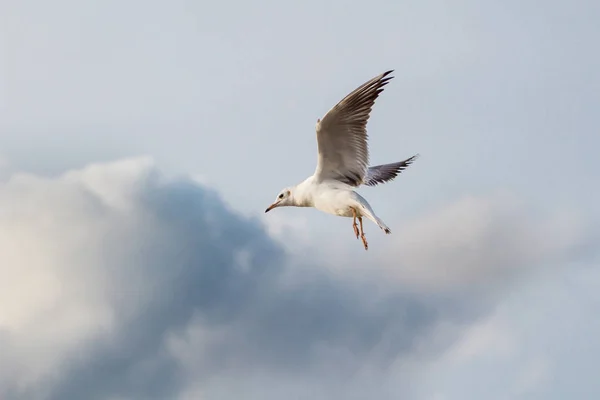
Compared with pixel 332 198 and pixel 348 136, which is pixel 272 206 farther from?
pixel 348 136

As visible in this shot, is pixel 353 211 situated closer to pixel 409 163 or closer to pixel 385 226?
pixel 385 226

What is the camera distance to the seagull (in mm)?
25328

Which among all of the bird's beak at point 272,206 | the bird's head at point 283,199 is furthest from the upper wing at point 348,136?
the bird's beak at point 272,206

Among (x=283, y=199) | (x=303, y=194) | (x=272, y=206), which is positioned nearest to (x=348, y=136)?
(x=303, y=194)

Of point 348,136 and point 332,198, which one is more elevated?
point 348,136

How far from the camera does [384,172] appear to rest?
111 feet

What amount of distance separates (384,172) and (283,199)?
19.0 feet

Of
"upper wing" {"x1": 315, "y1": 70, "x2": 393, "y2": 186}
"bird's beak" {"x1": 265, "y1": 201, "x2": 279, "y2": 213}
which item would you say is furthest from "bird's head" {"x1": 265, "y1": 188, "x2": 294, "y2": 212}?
"upper wing" {"x1": 315, "y1": 70, "x2": 393, "y2": 186}

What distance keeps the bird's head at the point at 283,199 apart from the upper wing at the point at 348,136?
5.23ft

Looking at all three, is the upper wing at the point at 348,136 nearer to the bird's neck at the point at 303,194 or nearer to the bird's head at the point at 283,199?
the bird's neck at the point at 303,194

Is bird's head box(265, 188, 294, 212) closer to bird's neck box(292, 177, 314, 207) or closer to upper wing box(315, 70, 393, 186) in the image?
bird's neck box(292, 177, 314, 207)

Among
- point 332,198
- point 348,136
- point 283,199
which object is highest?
point 283,199

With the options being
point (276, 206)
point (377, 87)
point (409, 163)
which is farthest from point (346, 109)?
point (409, 163)

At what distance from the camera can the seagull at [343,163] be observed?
2533cm
